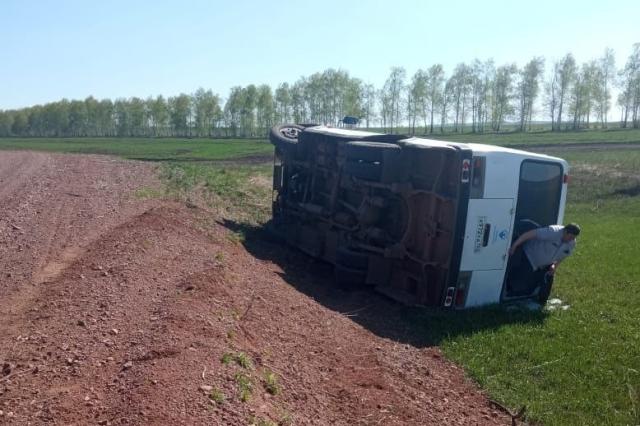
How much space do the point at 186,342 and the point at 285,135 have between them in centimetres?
816

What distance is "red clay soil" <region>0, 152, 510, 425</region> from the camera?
4141mm

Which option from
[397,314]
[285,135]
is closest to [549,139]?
[285,135]

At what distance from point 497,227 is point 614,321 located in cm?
199

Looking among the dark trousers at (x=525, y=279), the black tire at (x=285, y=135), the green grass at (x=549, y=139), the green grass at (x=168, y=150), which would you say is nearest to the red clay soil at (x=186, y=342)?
the dark trousers at (x=525, y=279)

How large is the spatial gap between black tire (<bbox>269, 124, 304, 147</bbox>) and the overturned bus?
191 cm

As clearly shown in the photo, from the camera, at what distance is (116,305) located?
5789 mm

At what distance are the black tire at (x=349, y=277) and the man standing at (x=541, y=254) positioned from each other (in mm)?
2059

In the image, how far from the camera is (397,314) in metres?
8.52

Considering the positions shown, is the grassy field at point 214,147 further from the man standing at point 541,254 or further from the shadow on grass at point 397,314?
the man standing at point 541,254

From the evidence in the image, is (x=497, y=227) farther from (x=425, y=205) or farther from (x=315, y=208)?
(x=315, y=208)

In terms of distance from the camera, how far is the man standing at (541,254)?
27.3ft

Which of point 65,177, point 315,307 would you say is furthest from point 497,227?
point 65,177

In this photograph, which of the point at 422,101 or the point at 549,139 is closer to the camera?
the point at 549,139

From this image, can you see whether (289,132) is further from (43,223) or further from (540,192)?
(540,192)
